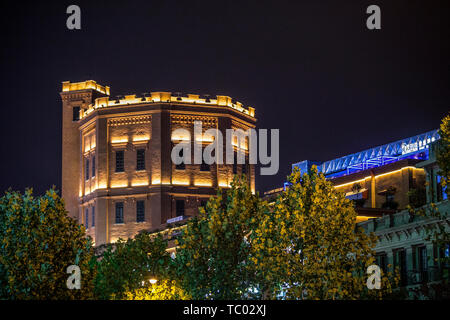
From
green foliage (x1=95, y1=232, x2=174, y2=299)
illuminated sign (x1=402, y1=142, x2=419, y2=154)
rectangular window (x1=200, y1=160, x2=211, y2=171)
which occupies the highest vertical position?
rectangular window (x1=200, y1=160, x2=211, y2=171)

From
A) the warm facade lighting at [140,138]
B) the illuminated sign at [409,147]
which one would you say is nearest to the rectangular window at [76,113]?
the warm facade lighting at [140,138]

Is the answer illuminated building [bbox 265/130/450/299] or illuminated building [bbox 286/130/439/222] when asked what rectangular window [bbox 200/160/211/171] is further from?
illuminated building [bbox 286/130/439/222]

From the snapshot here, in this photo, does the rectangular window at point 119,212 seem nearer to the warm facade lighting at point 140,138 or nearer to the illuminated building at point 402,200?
the warm facade lighting at point 140,138

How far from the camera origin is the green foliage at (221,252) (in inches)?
1827

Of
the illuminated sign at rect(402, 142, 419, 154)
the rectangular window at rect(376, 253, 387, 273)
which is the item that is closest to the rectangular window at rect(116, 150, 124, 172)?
the illuminated sign at rect(402, 142, 419, 154)

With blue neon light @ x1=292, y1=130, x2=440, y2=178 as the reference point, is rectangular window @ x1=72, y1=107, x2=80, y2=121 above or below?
above

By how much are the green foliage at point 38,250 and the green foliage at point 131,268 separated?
28.4ft

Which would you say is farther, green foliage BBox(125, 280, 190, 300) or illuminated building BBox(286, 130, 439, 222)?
illuminated building BBox(286, 130, 439, 222)

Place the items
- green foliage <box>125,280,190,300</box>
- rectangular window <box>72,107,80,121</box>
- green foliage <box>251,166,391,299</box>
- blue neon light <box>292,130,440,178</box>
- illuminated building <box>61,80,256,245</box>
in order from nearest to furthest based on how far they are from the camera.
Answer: green foliage <box>251,166,391,299</box> → green foliage <box>125,280,190,300</box> → blue neon light <box>292,130,440,178</box> → illuminated building <box>61,80,256,245</box> → rectangular window <box>72,107,80,121</box>

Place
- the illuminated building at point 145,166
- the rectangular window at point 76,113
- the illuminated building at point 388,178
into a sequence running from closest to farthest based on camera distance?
the illuminated building at point 388,178 → the illuminated building at point 145,166 → the rectangular window at point 76,113

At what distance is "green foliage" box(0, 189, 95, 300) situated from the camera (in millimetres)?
41406

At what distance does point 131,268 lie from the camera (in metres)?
55.5

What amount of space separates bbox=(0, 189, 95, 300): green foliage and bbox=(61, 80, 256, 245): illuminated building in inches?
1733

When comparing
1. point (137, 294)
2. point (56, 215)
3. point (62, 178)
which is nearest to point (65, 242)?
point (56, 215)
